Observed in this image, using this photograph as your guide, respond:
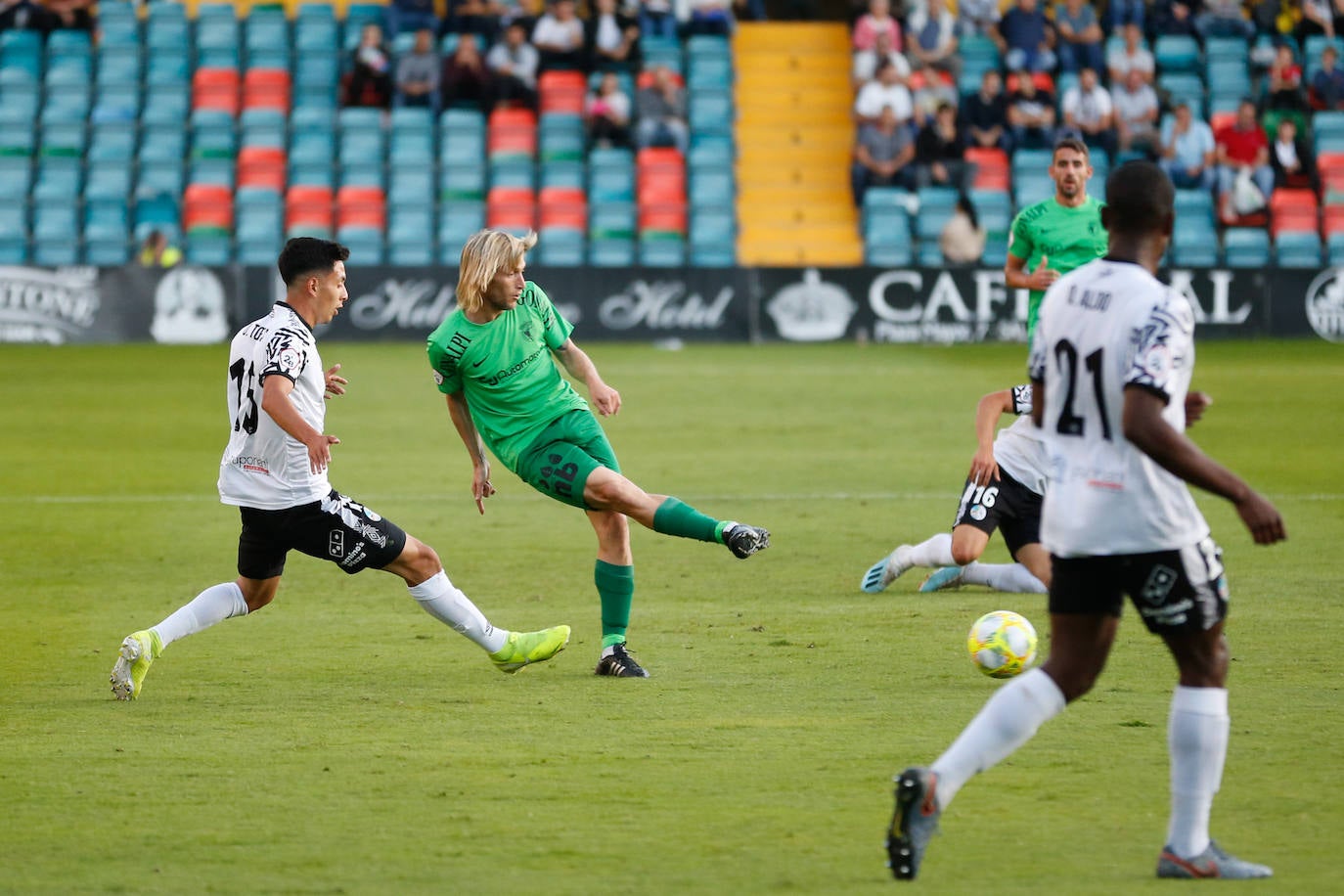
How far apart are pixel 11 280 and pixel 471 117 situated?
731cm

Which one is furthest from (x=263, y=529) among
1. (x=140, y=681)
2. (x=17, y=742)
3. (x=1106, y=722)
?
(x=1106, y=722)

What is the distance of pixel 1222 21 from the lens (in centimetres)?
2994

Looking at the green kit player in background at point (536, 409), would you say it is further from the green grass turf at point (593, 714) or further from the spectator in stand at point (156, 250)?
the spectator in stand at point (156, 250)

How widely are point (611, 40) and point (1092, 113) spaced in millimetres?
7307

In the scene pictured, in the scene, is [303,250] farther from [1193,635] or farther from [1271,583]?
[1271,583]

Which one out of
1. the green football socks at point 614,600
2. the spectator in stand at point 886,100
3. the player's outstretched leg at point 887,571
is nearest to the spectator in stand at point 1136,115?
the spectator in stand at point 886,100

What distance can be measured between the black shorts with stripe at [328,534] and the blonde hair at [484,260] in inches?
38.0

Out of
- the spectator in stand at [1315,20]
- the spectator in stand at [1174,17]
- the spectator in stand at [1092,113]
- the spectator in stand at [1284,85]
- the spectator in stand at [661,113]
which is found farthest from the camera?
the spectator in stand at [1315,20]

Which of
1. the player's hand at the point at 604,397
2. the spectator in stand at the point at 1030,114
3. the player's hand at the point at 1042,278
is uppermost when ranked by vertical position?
the spectator in stand at the point at 1030,114

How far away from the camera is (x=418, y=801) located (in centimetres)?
562

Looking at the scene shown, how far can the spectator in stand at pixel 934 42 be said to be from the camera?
2886cm

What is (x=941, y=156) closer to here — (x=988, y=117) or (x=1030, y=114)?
(x=988, y=117)

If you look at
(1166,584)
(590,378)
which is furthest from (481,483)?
(1166,584)

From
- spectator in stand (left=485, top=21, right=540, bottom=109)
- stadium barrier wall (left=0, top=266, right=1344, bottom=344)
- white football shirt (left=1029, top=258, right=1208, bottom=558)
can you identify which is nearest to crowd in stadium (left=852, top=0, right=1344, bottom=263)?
stadium barrier wall (left=0, top=266, right=1344, bottom=344)
